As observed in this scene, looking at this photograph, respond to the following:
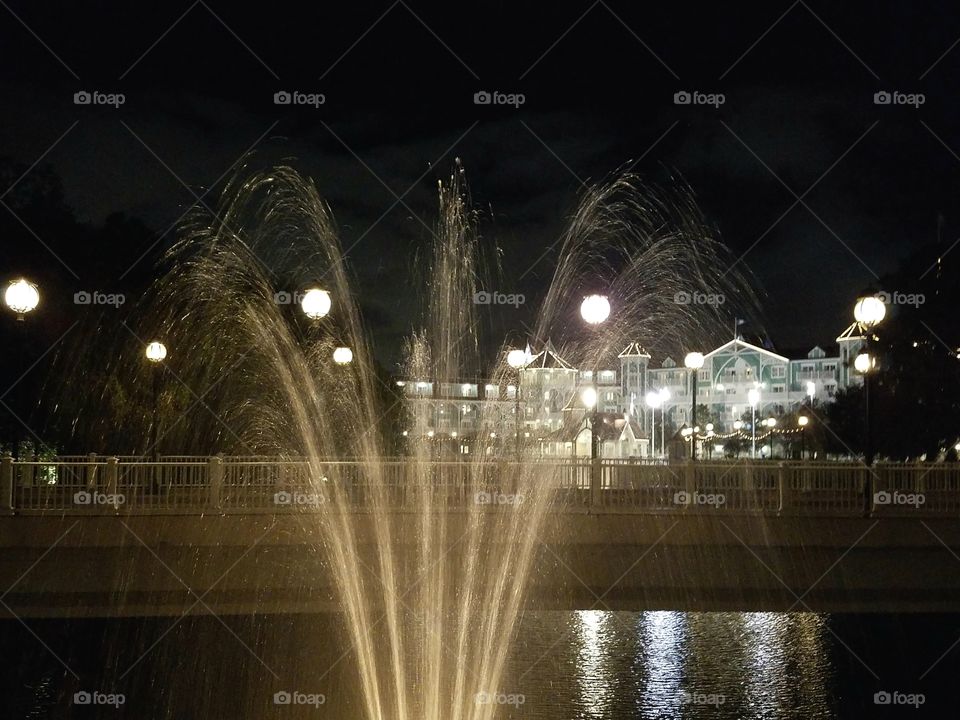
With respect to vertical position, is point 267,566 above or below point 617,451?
below

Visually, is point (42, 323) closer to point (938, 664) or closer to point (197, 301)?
point (197, 301)

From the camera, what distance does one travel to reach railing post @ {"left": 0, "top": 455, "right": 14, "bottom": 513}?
19.2 metres

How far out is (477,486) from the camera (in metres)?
20.5

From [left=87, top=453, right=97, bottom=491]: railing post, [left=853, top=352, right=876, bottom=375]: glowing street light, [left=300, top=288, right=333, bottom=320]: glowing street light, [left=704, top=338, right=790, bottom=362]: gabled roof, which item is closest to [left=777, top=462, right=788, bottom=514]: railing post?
[left=853, top=352, right=876, bottom=375]: glowing street light

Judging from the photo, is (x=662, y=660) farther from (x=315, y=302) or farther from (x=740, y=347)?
(x=740, y=347)

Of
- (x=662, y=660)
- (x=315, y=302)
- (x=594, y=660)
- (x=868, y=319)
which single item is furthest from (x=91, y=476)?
(x=868, y=319)

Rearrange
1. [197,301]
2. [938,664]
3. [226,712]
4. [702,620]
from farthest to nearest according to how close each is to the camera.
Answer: [197,301] → [702,620] → [938,664] → [226,712]

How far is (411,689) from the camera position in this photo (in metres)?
13.0

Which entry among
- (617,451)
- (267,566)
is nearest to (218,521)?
(267,566)

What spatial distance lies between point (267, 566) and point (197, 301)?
54.2ft

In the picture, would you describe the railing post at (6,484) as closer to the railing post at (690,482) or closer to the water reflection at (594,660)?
the water reflection at (594,660)

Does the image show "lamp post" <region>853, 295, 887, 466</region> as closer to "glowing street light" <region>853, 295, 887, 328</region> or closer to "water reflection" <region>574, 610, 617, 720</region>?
"glowing street light" <region>853, 295, 887, 328</region>

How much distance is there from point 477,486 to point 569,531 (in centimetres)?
197

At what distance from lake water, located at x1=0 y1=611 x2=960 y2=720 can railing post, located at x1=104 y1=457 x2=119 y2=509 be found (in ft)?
9.25
